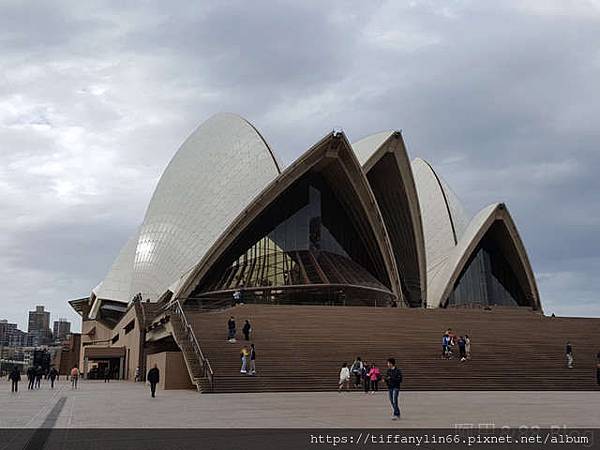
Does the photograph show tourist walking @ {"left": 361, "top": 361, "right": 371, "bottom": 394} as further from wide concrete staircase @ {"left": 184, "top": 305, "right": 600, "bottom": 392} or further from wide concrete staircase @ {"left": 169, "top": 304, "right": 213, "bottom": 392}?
wide concrete staircase @ {"left": 169, "top": 304, "right": 213, "bottom": 392}

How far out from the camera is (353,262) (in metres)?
36.1

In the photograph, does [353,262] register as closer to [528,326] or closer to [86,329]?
[528,326]

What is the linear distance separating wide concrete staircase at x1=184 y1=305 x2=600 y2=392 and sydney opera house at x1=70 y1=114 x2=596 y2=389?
10.0 feet

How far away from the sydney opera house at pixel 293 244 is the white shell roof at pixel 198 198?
0.26 ft

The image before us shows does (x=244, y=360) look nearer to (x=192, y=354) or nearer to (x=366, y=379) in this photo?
(x=192, y=354)

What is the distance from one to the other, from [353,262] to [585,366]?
17.7 m

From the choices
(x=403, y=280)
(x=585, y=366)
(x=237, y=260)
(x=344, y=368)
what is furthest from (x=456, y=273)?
(x=344, y=368)

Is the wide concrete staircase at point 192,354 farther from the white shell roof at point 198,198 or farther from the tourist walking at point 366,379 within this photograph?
the white shell roof at point 198,198

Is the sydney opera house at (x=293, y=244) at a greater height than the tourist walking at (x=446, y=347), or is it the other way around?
the sydney opera house at (x=293, y=244)

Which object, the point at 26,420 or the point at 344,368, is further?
the point at 344,368

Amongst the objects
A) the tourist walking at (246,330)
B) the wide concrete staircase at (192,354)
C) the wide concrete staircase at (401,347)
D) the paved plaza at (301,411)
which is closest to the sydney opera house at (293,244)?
the wide concrete staircase at (401,347)

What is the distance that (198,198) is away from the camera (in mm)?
37125

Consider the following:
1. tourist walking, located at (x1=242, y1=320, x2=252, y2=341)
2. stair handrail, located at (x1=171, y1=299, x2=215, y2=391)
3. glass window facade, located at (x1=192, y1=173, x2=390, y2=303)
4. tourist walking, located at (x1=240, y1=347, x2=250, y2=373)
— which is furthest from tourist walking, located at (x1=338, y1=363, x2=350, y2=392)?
glass window facade, located at (x1=192, y1=173, x2=390, y2=303)

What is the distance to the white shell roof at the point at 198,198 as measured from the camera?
35625 mm
